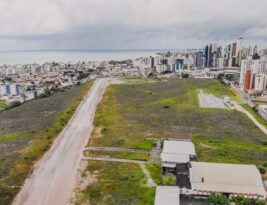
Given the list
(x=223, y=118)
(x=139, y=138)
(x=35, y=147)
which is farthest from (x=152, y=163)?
(x=223, y=118)

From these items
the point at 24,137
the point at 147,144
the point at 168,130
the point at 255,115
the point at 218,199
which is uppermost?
the point at 218,199

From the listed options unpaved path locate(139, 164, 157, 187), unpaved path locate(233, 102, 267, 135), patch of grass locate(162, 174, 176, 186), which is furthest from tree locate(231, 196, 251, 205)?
unpaved path locate(233, 102, 267, 135)

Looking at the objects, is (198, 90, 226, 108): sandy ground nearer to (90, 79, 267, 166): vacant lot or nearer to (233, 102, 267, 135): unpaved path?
(90, 79, 267, 166): vacant lot

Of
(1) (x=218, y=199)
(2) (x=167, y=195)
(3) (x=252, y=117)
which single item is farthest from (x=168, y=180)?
(3) (x=252, y=117)

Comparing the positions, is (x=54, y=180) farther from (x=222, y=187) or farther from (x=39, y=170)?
(x=222, y=187)

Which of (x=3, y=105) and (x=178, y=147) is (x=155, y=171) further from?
(x=3, y=105)

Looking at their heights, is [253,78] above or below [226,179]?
above

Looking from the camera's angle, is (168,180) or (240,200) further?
(168,180)

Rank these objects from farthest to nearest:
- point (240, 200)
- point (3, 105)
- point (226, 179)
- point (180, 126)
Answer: point (3, 105), point (180, 126), point (226, 179), point (240, 200)

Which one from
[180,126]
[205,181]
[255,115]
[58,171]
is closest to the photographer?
[205,181]
